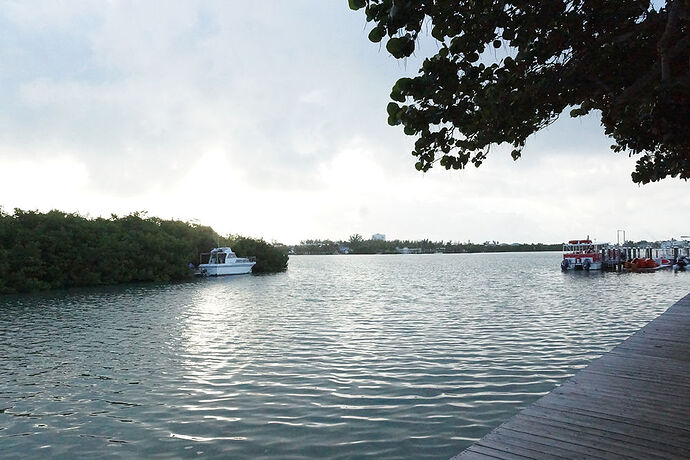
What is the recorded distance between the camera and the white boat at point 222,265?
68750mm

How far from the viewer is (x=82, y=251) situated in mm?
50094

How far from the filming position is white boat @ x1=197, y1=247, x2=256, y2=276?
6875 cm

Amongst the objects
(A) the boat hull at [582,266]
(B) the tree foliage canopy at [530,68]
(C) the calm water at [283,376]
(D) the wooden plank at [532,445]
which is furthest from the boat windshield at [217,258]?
(D) the wooden plank at [532,445]

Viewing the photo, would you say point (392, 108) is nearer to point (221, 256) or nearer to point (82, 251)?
point (82, 251)

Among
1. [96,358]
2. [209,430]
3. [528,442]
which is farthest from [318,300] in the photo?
[528,442]

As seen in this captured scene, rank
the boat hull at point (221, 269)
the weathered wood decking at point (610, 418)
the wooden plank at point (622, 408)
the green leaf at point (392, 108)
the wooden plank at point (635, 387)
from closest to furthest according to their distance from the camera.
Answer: the weathered wood decking at point (610, 418)
the green leaf at point (392, 108)
the wooden plank at point (622, 408)
the wooden plank at point (635, 387)
the boat hull at point (221, 269)

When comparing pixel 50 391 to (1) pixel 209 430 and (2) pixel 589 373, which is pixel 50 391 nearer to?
(1) pixel 209 430

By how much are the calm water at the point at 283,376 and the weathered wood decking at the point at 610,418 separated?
2.05m

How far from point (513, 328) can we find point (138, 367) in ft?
49.9

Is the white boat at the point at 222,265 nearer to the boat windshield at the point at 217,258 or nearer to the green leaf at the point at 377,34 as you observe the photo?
the boat windshield at the point at 217,258

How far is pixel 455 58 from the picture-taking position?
20.5ft

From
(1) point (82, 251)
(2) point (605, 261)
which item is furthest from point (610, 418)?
(2) point (605, 261)

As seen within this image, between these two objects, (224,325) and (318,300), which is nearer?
(224,325)

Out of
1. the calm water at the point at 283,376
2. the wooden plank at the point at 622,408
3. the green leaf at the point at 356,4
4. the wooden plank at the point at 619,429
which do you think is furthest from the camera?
the calm water at the point at 283,376
